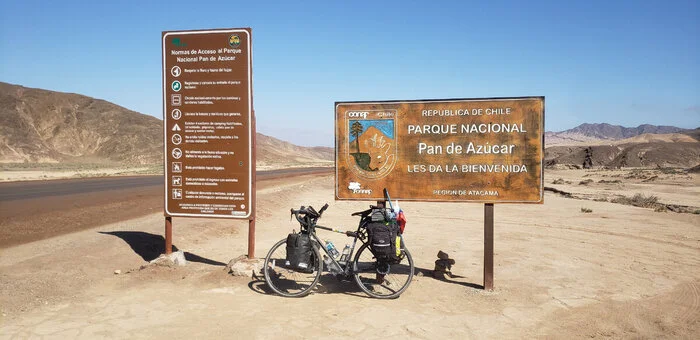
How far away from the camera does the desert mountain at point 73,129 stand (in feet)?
279

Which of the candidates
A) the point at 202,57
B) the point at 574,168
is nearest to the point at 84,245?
the point at 202,57

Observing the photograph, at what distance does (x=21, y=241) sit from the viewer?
10.1 metres

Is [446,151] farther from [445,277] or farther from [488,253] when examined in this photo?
[445,277]

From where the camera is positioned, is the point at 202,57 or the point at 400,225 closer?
the point at 400,225

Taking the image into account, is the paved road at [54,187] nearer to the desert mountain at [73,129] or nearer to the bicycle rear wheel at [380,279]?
the bicycle rear wheel at [380,279]

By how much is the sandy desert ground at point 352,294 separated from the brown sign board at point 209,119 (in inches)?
50.3

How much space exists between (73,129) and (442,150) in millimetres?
106716

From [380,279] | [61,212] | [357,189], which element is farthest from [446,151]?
[61,212]

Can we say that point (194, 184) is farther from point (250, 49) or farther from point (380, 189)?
point (380, 189)

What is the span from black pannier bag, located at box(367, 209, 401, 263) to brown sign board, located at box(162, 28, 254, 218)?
263 centimetres

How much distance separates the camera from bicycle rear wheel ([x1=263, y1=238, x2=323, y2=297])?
269 inches

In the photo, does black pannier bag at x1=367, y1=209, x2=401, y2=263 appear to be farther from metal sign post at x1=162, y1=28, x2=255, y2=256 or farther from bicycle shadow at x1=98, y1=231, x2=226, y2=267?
bicycle shadow at x1=98, y1=231, x2=226, y2=267

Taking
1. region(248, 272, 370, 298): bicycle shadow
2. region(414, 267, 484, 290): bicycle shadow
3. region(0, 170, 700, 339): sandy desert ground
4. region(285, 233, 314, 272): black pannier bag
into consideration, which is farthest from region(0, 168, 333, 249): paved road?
region(414, 267, 484, 290): bicycle shadow

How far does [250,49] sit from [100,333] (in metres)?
5.00
